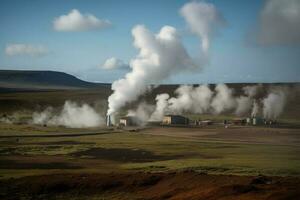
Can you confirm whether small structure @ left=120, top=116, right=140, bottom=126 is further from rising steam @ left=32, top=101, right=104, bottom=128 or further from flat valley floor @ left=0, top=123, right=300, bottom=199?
flat valley floor @ left=0, top=123, right=300, bottom=199

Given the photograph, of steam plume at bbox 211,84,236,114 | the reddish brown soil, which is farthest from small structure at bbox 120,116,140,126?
the reddish brown soil

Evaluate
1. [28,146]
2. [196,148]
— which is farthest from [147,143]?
[28,146]

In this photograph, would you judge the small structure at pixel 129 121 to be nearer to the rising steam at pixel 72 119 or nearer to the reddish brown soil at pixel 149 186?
the rising steam at pixel 72 119

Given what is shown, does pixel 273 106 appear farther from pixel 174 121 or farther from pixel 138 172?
pixel 138 172

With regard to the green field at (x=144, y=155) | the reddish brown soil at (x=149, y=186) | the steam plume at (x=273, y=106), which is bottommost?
the reddish brown soil at (x=149, y=186)

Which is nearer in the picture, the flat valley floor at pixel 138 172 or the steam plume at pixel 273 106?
the flat valley floor at pixel 138 172

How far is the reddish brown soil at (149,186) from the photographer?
32.5 m

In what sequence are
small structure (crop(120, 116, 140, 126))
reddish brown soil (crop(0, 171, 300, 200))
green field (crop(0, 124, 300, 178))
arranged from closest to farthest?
reddish brown soil (crop(0, 171, 300, 200))
green field (crop(0, 124, 300, 178))
small structure (crop(120, 116, 140, 126))

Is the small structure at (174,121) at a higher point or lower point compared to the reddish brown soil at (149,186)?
higher

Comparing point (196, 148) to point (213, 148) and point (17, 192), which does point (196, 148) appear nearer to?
point (213, 148)

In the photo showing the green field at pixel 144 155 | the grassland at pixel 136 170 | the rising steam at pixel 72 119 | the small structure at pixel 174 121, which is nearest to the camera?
the grassland at pixel 136 170

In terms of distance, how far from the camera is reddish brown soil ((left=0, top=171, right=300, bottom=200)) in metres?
32.5

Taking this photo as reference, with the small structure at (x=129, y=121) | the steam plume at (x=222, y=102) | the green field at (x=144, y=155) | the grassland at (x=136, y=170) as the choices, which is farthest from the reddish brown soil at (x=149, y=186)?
the steam plume at (x=222, y=102)

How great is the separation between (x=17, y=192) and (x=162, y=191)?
12.0 metres
